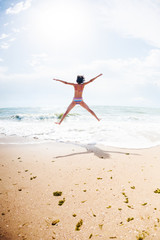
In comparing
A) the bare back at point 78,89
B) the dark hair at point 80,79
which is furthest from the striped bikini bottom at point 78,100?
the dark hair at point 80,79

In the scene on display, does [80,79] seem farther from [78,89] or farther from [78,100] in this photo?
[78,100]

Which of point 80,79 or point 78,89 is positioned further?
point 80,79

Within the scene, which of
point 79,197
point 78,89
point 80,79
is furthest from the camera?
point 80,79

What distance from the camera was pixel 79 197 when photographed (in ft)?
7.57

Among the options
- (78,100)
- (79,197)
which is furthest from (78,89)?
(79,197)

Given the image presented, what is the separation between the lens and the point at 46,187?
259cm

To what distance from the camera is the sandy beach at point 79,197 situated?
1673 mm

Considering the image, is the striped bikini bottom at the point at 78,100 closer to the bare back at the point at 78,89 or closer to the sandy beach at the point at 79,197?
the bare back at the point at 78,89

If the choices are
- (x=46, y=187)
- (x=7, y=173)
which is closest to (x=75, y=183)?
(x=46, y=187)

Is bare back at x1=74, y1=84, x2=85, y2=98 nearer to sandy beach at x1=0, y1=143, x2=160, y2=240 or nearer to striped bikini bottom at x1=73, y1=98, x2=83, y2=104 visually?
striped bikini bottom at x1=73, y1=98, x2=83, y2=104

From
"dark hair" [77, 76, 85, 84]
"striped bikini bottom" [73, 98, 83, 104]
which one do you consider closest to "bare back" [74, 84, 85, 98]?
"striped bikini bottom" [73, 98, 83, 104]

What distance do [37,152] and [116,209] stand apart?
10.3 feet

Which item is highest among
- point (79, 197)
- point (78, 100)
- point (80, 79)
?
point (80, 79)

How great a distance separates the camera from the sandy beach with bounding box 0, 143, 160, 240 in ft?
5.49
